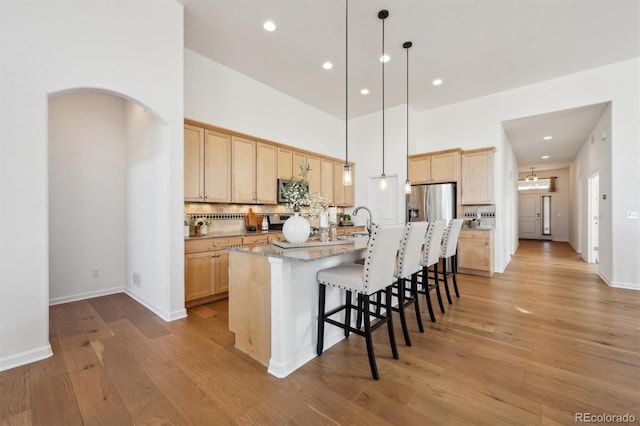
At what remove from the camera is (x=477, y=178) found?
17.1 ft

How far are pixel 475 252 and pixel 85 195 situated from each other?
622 centimetres

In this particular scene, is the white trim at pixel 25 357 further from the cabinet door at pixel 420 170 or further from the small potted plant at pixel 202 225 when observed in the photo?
the cabinet door at pixel 420 170

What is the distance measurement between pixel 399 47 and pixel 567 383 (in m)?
4.02

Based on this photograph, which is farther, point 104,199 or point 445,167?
point 445,167

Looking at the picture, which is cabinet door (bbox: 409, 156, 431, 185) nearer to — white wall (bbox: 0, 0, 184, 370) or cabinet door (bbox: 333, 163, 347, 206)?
cabinet door (bbox: 333, 163, 347, 206)

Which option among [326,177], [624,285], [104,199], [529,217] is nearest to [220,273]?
[104,199]

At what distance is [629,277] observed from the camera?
4074mm

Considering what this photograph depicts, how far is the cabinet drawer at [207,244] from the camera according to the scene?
329cm

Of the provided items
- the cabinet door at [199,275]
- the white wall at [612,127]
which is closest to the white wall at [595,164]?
the white wall at [612,127]

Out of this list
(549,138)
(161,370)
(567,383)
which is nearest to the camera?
(567,383)

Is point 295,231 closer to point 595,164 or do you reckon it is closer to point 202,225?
point 202,225

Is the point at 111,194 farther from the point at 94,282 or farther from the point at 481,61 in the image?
the point at 481,61

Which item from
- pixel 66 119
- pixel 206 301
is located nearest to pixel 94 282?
pixel 206 301

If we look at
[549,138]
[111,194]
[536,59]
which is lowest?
[111,194]
